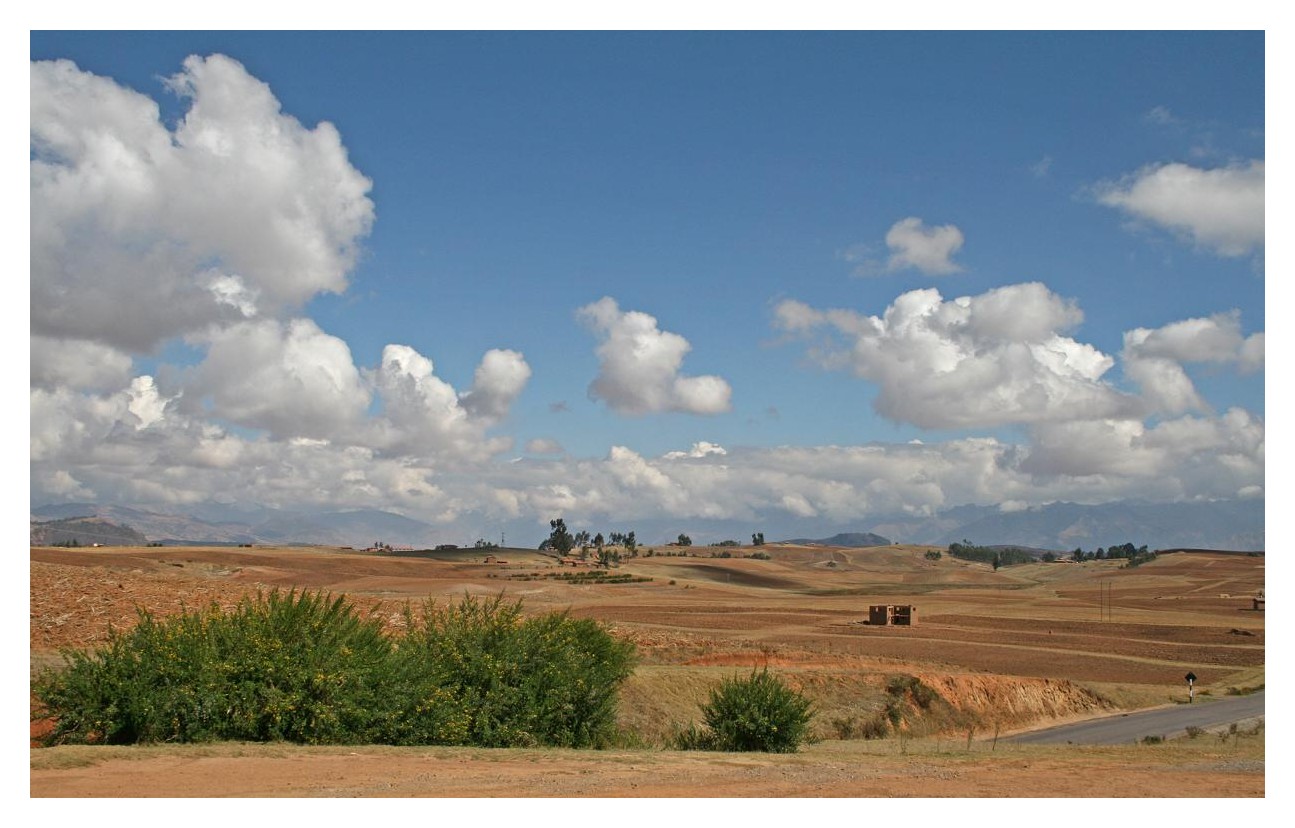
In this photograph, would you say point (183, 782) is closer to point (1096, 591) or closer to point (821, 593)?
point (821, 593)

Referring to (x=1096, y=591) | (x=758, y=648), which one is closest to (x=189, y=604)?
(x=758, y=648)

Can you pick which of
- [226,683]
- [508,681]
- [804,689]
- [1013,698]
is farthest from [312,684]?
[1013,698]

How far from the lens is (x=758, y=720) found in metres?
33.2

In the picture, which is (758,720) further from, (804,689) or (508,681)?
(804,689)

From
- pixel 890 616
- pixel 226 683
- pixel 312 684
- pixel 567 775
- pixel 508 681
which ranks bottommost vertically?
pixel 890 616

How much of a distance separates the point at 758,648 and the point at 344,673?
48.8 metres

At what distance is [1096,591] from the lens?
652 feet

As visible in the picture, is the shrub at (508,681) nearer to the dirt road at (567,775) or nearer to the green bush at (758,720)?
the dirt road at (567,775)

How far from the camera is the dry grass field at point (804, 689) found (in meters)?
20.1

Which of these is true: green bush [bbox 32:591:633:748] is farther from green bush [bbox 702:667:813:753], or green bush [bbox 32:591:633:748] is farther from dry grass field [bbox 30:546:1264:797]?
green bush [bbox 702:667:813:753]

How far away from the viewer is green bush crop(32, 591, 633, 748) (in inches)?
931

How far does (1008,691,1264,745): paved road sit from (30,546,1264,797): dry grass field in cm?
246

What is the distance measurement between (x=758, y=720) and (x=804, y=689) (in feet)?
70.4
